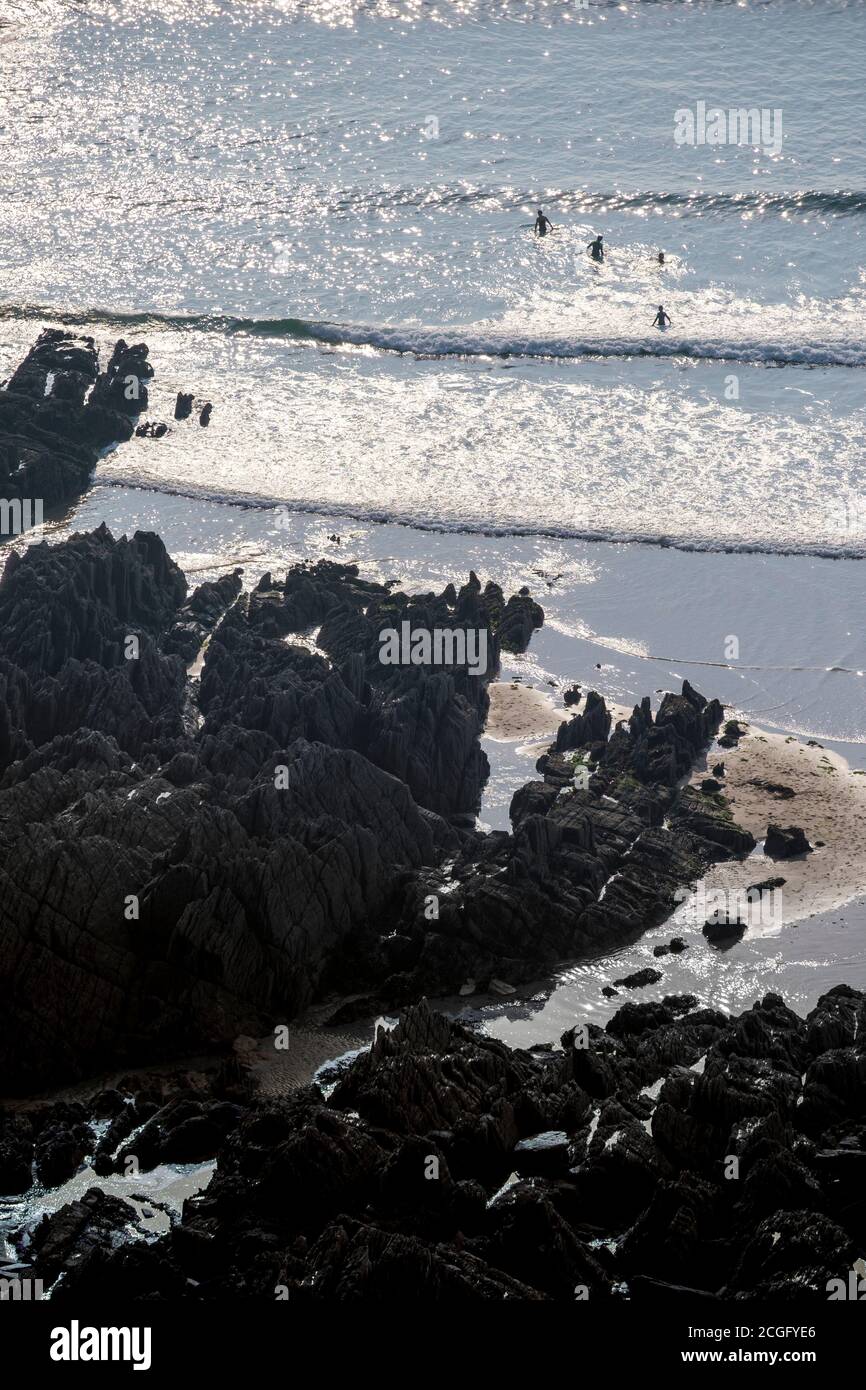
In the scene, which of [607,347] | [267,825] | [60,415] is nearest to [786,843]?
[267,825]

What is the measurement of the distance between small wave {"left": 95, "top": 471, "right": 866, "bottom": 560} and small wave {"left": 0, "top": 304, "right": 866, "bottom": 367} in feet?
39.0

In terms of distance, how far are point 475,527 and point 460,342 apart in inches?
544

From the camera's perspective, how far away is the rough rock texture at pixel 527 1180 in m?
35.2

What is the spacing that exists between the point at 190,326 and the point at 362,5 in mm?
28443

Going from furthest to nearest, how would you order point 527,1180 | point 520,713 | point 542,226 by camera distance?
point 542,226
point 520,713
point 527,1180

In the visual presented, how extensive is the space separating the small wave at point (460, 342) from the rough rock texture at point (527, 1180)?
36927 millimetres

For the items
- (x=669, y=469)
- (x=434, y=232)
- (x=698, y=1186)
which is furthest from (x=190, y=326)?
(x=698, y=1186)

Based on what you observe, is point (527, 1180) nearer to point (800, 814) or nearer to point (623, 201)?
point (800, 814)

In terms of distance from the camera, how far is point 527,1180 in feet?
124

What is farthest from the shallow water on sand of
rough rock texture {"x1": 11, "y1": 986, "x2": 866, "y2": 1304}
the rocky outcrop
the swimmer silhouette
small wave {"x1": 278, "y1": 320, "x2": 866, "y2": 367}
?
rough rock texture {"x1": 11, "y1": 986, "x2": 866, "y2": 1304}

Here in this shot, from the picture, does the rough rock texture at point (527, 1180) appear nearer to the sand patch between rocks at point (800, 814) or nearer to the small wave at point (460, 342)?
the sand patch between rocks at point (800, 814)

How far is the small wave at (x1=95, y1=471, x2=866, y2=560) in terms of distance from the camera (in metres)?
63.5

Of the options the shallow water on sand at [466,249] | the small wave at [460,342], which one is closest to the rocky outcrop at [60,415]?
the shallow water on sand at [466,249]
